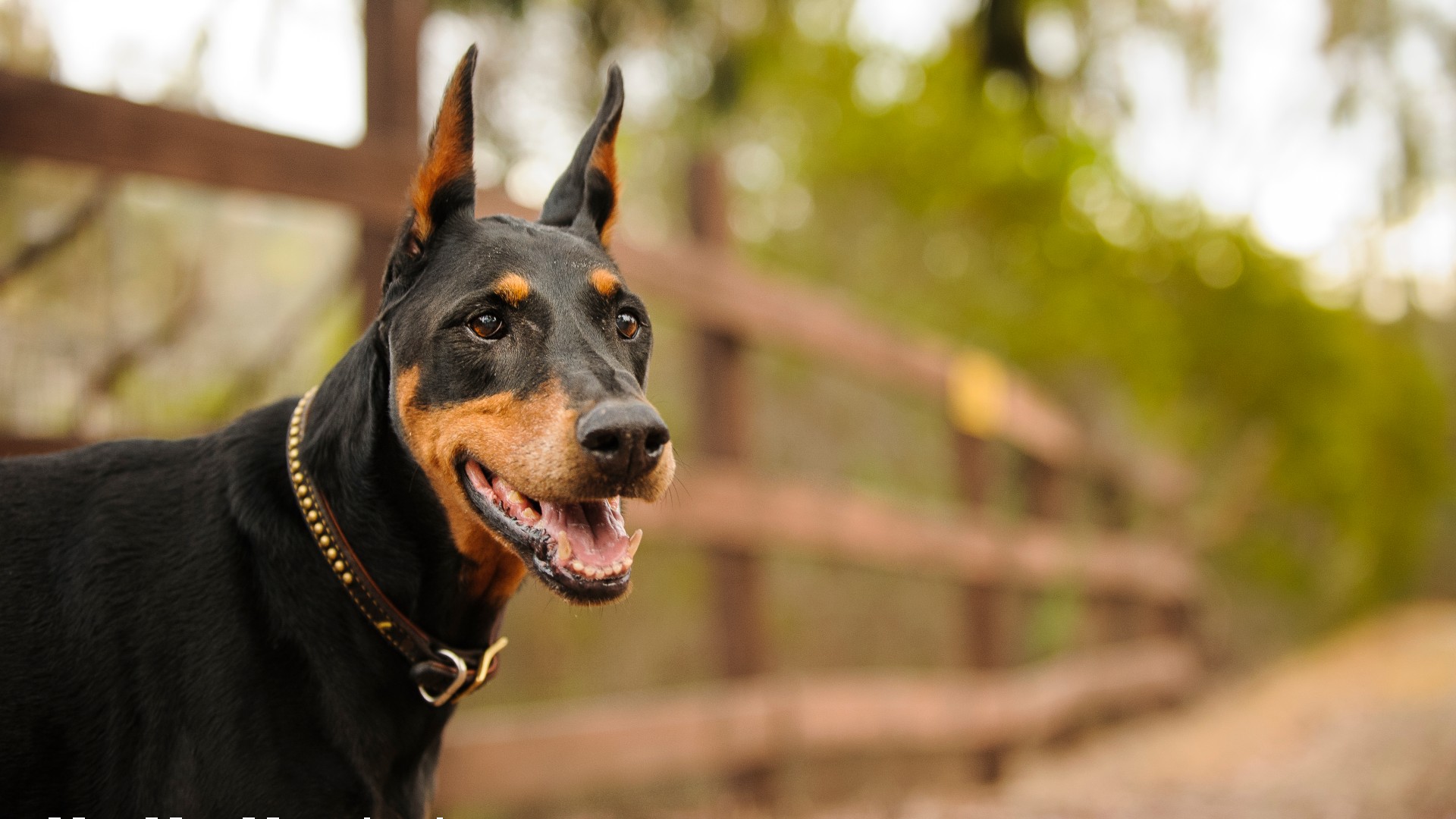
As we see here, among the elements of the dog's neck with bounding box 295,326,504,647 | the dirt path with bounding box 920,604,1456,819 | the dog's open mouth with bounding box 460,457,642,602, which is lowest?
the dog's neck with bounding box 295,326,504,647

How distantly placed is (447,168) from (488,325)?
0.33 metres

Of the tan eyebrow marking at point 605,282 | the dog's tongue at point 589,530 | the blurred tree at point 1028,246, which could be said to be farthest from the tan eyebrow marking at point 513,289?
the blurred tree at point 1028,246

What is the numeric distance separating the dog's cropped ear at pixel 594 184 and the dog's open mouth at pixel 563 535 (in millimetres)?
632

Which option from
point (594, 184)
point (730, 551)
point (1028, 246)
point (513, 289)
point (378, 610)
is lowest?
point (378, 610)

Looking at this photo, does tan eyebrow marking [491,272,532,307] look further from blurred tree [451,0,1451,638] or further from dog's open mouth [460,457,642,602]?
blurred tree [451,0,1451,638]

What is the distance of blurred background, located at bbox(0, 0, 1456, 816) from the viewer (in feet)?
10.4

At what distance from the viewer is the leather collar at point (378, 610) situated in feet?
6.36

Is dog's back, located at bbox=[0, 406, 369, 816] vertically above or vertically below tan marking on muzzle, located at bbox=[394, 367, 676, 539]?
below

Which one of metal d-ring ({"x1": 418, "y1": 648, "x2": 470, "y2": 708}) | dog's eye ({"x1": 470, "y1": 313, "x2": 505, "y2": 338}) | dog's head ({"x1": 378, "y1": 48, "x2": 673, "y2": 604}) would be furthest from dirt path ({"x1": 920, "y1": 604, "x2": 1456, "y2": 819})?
dog's eye ({"x1": 470, "y1": 313, "x2": 505, "y2": 338})

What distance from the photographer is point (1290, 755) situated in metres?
6.43

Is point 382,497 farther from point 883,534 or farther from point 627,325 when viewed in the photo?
point 883,534

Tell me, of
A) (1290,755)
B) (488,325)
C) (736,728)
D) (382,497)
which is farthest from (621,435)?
(1290,755)

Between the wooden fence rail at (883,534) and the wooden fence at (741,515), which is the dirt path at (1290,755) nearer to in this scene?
the wooden fence at (741,515)

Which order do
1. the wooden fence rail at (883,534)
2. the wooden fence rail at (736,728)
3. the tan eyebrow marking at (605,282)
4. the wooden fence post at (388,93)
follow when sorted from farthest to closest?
the wooden fence rail at (883,534), the wooden fence rail at (736,728), the wooden fence post at (388,93), the tan eyebrow marking at (605,282)
